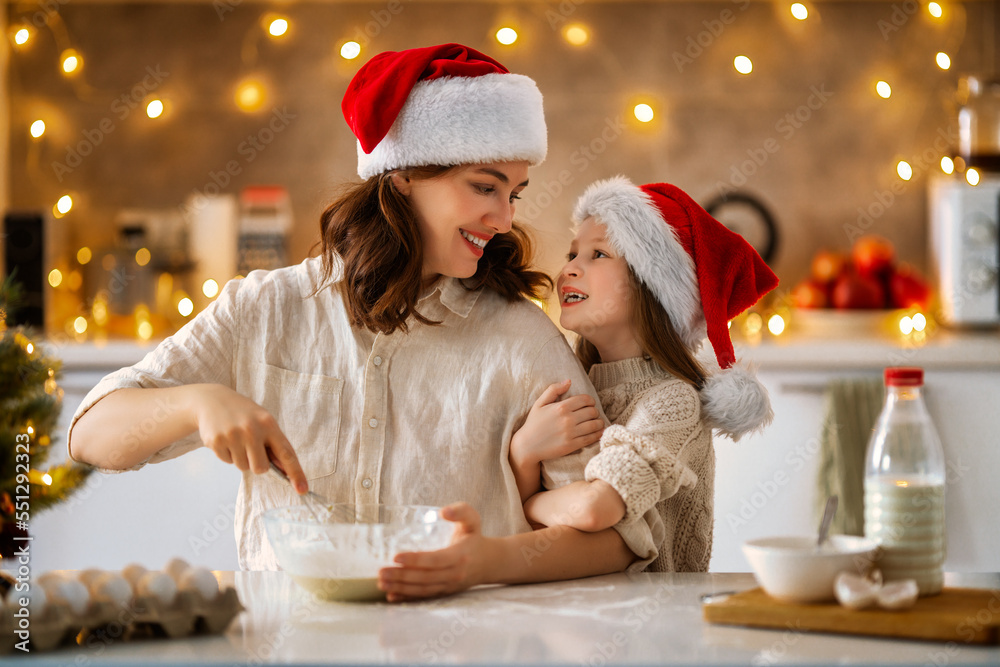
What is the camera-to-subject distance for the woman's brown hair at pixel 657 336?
1.31 m

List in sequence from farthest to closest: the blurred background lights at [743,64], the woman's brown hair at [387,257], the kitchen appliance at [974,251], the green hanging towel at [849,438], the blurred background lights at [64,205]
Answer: the blurred background lights at [64,205] → the blurred background lights at [743,64] → the kitchen appliance at [974,251] → the green hanging towel at [849,438] → the woman's brown hair at [387,257]

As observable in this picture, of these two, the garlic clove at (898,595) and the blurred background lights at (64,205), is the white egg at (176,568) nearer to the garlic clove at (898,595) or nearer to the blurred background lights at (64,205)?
the garlic clove at (898,595)

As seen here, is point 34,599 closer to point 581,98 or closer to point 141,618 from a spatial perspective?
point 141,618

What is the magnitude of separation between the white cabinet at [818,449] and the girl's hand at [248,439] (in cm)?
157

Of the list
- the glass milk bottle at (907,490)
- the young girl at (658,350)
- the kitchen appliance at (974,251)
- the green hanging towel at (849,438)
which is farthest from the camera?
the kitchen appliance at (974,251)

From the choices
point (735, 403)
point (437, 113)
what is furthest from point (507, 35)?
point (735, 403)

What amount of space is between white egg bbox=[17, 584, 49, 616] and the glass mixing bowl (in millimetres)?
223

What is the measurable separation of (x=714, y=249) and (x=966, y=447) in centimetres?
133

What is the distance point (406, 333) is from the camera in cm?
130

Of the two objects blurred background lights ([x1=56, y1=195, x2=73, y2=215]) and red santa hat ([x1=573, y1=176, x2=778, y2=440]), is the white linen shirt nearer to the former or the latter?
red santa hat ([x1=573, y1=176, x2=778, y2=440])

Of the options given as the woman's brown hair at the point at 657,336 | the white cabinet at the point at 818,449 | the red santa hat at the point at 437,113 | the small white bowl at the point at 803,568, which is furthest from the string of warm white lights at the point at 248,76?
the small white bowl at the point at 803,568

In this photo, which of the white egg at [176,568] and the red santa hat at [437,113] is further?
the red santa hat at [437,113]

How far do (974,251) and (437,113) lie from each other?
180cm

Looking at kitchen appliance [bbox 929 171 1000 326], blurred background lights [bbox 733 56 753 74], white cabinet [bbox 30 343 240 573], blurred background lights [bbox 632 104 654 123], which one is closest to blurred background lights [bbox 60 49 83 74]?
white cabinet [bbox 30 343 240 573]
